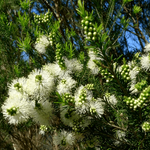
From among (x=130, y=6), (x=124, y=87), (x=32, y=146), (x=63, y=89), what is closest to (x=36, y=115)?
(x=63, y=89)

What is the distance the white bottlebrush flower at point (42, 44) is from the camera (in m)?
1.29

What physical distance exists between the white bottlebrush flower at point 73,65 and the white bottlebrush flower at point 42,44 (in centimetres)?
25

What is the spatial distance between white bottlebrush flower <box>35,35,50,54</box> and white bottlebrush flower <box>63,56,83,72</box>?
253 millimetres

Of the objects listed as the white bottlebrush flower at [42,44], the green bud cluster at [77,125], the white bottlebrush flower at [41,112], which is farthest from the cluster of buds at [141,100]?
the white bottlebrush flower at [42,44]

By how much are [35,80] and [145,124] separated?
2.07 ft

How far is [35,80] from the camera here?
939 mm

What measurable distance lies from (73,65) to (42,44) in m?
0.33

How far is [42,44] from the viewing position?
1.30 m

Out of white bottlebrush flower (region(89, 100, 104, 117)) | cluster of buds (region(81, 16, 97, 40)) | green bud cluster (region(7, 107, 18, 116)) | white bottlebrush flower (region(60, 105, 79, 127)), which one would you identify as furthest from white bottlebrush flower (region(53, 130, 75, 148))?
cluster of buds (region(81, 16, 97, 40))

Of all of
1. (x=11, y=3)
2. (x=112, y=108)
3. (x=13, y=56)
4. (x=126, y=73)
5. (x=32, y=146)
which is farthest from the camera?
(x=32, y=146)

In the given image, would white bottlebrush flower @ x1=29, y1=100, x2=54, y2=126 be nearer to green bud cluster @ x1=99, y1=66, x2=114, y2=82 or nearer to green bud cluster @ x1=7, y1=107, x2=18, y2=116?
green bud cluster @ x1=7, y1=107, x2=18, y2=116

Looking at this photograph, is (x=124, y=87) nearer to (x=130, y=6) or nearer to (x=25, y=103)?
(x=25, y=103)

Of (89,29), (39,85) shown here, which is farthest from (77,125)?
(89,29)

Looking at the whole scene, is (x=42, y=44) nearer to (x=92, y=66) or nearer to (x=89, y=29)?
(x=92, y=66)
